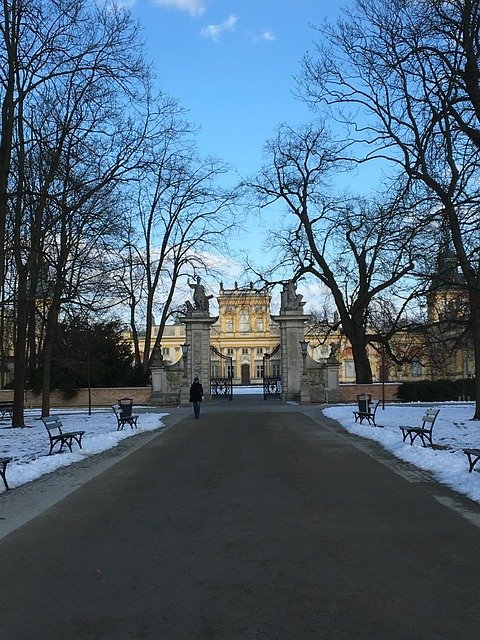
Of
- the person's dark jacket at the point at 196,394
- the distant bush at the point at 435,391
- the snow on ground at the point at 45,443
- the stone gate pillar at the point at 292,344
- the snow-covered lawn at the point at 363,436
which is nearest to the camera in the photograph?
the snow-covered lawn at the point at 363,436

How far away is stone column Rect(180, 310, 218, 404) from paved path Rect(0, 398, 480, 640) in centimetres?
2523

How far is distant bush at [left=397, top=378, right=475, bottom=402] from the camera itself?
37.5 metres

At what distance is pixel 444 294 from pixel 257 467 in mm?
14297

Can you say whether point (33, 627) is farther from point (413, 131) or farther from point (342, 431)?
point (413, 131)

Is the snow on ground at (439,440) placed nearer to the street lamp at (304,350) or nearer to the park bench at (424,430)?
the park bench at (424,430)

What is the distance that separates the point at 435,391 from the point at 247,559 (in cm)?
3318

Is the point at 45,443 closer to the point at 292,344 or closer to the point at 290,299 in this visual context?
the point at 292,344

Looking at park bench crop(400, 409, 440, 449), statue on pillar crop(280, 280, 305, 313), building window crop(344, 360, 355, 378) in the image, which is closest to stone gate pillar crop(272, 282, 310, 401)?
statue on pillar crop(280, 280, 305, 313)

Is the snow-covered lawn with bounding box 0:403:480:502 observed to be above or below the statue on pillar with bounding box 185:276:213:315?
below

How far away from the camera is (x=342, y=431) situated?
20469 mm

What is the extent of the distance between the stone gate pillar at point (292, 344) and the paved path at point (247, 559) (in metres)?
25.7

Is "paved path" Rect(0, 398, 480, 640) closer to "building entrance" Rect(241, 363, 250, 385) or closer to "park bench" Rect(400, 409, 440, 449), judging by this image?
"park bench" Rect(400, 409, 440, 449)

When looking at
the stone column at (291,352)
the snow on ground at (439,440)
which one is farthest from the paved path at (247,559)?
the stone column at (291,352)

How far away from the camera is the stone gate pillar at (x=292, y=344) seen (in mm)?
38062
